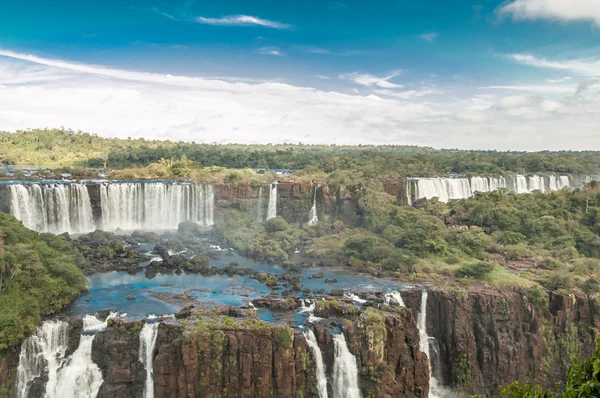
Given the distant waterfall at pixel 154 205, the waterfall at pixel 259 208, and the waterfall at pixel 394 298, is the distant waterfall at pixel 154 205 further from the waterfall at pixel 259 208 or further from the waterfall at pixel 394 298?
the waterfall at pixel 394 298

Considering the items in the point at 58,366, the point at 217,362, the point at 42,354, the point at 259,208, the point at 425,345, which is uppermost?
the point at 259,208

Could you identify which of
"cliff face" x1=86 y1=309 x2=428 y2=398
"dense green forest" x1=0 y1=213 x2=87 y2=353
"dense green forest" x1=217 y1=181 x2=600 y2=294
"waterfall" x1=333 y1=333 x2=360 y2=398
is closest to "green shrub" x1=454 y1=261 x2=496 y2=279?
"dense green forest" x1=217 y1=181 x2=600 y2=294

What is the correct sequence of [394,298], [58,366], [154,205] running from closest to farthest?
[58,366], [394,298], [154,205]

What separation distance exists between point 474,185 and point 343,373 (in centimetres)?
3936

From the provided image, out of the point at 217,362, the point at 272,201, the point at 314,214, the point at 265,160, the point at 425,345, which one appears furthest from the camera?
the point at 265,160

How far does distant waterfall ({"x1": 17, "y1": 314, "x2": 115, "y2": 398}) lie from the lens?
20.2 m

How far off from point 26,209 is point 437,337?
28.7 m

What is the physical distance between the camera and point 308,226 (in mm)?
42062

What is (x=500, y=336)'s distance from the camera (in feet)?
85.2

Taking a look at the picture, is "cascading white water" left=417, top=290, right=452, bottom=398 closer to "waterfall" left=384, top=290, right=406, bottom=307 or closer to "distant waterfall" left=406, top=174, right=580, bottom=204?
"waterfall" left=384, top=290, right=406, bottom=307

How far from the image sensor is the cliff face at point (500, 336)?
84.0 feet

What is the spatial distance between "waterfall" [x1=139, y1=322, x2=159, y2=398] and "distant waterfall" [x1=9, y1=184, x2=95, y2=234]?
20.8m

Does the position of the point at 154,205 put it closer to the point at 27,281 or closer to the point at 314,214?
the point at 314,214

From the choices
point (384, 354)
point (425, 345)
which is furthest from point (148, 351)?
point (425, 345)
